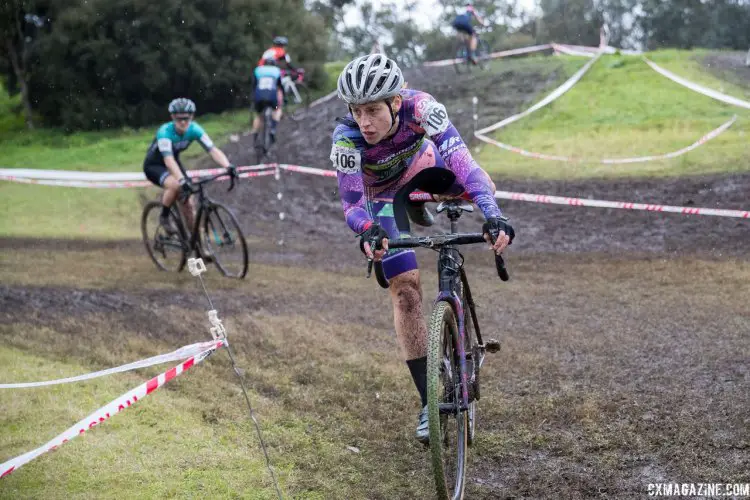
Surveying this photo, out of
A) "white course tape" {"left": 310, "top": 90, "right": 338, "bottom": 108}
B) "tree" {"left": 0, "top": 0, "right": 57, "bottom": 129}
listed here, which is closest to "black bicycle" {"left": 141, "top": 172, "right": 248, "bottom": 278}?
"white course tape" {"left": 310, "top": 90, "right": 338, "bottom": 108}

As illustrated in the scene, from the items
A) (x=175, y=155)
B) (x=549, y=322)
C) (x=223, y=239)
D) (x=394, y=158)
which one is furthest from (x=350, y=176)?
(x=175, y=155)

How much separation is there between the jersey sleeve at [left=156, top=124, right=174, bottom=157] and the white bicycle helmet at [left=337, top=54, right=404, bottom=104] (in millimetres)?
6687

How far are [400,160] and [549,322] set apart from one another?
3927mm

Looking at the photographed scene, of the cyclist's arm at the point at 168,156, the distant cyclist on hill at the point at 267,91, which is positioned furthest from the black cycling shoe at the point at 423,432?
the distant cyclist on hill at the point at 267,91

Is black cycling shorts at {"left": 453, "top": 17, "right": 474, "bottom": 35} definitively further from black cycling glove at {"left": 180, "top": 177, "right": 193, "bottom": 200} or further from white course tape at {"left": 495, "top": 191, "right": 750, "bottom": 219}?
black cycling glove at {"left": 180, "top": 177, "right": 193, "bottom": 200}

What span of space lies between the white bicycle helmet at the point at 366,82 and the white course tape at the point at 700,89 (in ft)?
47.3

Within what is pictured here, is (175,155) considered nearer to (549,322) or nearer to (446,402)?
(549,322)

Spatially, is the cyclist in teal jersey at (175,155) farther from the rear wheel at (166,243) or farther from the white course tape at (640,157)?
the white course tape at (640,157)

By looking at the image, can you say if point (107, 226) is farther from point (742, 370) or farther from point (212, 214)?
point (742, 370)

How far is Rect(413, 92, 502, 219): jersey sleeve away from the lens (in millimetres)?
4691

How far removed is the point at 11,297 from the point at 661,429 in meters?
7.83

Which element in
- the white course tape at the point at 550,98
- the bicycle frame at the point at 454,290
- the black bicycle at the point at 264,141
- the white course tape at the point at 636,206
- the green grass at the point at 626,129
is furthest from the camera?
the white course tape at the point at 550,98

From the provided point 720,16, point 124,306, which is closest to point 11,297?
point 124,306

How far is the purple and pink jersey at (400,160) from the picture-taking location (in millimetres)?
4711
